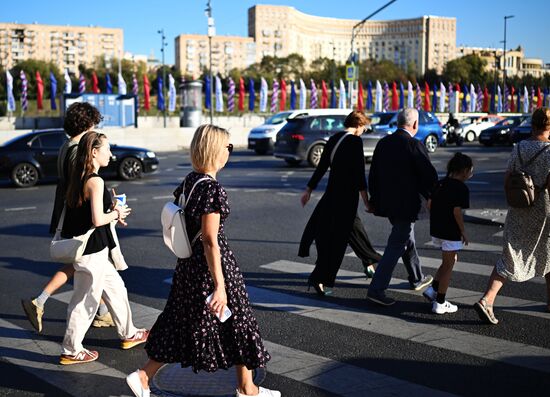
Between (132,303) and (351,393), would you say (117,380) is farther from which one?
(132,303)

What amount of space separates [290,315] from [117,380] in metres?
1.89

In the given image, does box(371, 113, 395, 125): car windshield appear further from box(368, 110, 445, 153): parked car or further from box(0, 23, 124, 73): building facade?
box(0, 23, 124, 73): building facade

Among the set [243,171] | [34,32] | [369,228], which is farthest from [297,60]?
[369,228]

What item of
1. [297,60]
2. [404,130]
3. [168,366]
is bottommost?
[168,366]

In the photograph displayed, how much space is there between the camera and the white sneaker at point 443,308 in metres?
5.91

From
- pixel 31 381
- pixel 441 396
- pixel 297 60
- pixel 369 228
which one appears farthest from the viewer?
pixel 297 60

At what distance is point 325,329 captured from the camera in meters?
5.51

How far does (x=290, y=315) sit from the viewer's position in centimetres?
594

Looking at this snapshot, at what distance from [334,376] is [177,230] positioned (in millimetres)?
1551

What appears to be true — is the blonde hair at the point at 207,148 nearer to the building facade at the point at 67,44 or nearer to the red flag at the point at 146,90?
the red flag at the point at 146,90

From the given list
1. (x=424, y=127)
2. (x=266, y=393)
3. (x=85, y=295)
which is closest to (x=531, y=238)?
(x=266, y=393)

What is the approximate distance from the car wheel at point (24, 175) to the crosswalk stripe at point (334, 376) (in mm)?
12399

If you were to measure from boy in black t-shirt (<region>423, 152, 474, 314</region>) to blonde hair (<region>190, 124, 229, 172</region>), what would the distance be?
2.70m

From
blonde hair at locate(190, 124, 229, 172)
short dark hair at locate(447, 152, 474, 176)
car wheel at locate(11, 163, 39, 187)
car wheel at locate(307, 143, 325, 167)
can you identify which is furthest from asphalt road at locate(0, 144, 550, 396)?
car wheel at locate(307, 143, 325, 167)
